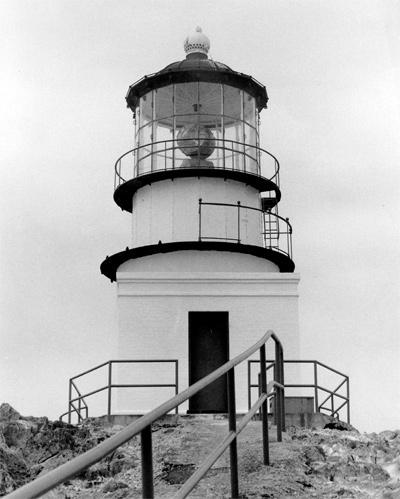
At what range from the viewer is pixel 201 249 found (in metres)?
16.4

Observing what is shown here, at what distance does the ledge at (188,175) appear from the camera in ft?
54.8

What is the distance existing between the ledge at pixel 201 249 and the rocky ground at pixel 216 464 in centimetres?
495

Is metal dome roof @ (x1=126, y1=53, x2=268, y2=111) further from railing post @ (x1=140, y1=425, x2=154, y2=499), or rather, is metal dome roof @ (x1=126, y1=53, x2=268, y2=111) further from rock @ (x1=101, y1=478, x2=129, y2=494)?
railing post @ (x1=140, y1=425, x2=154, y2=499)

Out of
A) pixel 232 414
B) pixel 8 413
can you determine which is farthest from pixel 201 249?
pixel 232 414

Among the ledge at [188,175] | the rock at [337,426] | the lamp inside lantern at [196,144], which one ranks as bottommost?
the rock at [337,426]

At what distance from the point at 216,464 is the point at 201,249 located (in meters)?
9.64

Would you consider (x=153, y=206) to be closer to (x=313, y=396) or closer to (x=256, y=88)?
(x=256, y=88)

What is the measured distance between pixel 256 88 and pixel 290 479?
1291cm

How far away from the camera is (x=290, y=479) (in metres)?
6.08

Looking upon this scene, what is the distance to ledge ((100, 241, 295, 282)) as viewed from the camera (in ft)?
53.5

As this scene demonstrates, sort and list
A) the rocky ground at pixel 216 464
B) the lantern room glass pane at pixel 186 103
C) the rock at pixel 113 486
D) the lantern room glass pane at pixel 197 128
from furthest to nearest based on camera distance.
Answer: the lantern room glass pane at pixel 186 103 < the lantern room glass pane at pixel 197 128 < the rock at pixel 113 486 < the rocky ground at pixel 216 464

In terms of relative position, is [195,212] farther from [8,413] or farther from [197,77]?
[8,413]

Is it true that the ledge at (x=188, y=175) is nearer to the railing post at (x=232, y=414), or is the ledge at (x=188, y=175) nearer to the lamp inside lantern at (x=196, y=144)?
the lamp inside lantern at (x=196, y=144)

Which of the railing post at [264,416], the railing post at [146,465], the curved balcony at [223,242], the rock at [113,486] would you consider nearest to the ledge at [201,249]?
the curved balcony at [223,242]
